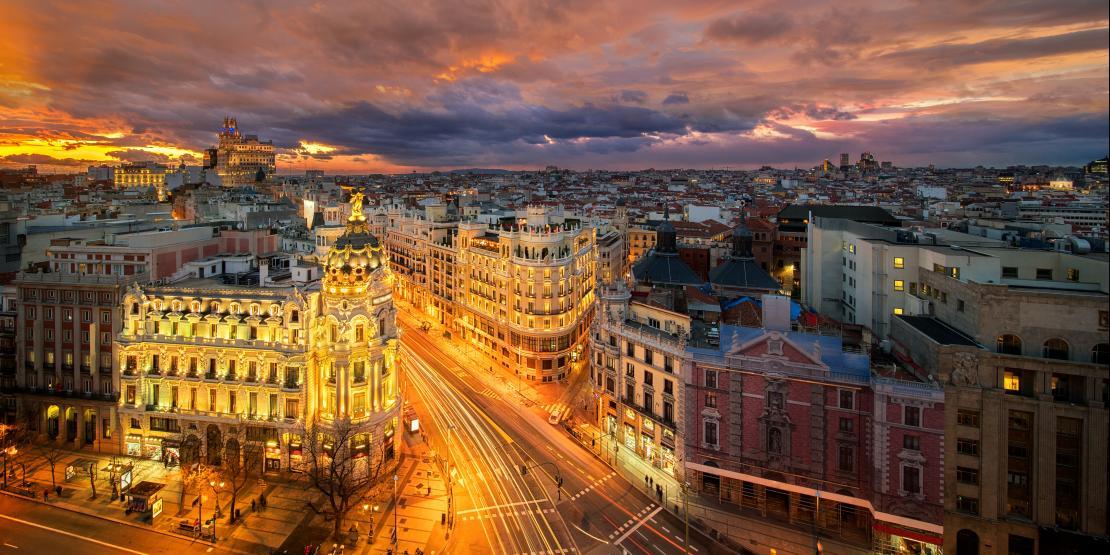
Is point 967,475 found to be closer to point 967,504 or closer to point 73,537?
point 967,504

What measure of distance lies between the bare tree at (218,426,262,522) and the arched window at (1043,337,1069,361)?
3122 inches

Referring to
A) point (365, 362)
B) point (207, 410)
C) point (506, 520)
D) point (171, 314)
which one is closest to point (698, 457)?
point (506, 520)

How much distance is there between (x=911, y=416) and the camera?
5416 centimetres

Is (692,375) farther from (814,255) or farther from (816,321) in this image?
(814,255)

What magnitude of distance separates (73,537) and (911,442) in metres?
80.0

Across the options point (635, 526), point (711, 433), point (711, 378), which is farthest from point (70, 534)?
point (711, 378)

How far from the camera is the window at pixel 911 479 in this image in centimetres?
5403

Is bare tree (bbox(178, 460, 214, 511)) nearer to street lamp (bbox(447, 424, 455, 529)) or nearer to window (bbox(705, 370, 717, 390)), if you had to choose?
street lamp (bbox(447, 424, 455, 529))

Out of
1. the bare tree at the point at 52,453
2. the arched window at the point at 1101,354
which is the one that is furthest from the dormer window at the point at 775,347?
the bare tree at the point at 52,453

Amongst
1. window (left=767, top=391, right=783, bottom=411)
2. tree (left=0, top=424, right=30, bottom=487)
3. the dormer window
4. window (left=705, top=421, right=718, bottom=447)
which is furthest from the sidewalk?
the dormer window

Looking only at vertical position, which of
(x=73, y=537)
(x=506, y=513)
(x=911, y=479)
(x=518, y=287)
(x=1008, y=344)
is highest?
(x=518, y=287)

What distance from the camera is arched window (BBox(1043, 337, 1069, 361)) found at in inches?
2020

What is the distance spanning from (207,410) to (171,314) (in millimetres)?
12363

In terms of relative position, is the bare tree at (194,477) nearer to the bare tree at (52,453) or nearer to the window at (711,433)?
the bare tree at (52,453)
